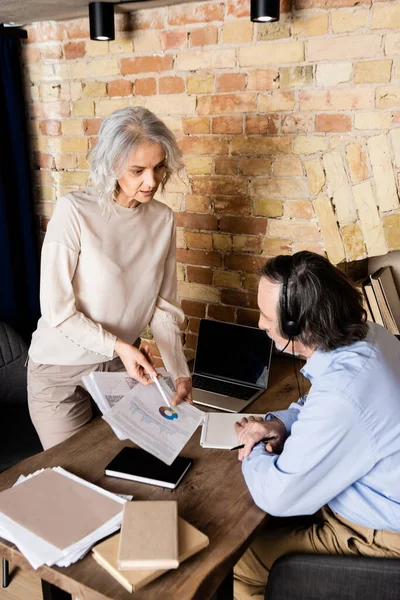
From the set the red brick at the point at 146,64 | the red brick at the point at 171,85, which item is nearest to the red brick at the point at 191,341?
the red brick at the point at 171,85

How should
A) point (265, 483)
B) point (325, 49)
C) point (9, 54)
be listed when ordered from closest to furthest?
point (265, 483) → point (325, 49) → point (9, 54)

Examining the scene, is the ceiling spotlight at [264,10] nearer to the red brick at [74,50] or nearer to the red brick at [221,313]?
the red brick at [74,50]

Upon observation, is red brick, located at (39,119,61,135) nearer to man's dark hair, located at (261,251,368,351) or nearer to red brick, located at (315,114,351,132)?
red brick, located at (315,114,351,132)

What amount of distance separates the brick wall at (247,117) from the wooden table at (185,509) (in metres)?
0.78

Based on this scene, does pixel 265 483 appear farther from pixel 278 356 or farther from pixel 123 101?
pixel 123 101

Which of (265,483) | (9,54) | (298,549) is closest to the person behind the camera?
(265,483)

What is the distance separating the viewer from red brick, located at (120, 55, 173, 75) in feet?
8.07

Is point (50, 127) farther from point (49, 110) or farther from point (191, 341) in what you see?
point (191, 341)

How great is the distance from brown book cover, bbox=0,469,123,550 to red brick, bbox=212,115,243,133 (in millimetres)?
1562

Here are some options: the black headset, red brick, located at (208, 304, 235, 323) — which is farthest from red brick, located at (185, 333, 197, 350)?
the black headset

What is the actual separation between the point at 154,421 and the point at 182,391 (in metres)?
0.20

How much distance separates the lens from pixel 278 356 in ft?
8.11

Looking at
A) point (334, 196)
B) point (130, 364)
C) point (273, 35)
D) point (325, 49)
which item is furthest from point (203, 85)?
point (130, 364)

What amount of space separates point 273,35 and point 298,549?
1.83 meters
